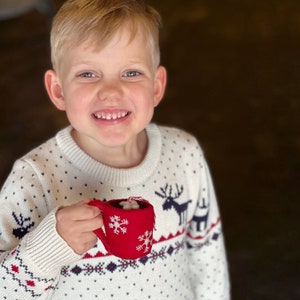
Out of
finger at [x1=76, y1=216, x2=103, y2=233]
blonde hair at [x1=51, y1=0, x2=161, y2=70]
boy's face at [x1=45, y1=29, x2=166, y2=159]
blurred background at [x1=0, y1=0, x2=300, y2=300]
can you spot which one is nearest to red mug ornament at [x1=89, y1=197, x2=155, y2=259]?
finger at [x1=76, y1=216, x2=103, y2=233]

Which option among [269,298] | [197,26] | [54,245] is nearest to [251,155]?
[269,298]

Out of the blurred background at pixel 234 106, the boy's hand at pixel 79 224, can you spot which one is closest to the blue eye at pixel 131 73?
the boy's hand at pixel 79 224

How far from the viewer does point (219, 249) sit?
1.66 meters

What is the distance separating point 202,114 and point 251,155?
0.31 m

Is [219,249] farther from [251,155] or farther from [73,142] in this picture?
[251,155]

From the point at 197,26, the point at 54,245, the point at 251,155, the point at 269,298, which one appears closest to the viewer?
the point at 54,245

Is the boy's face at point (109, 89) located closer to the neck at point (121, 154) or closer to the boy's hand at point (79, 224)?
the neck at point (121, 154)

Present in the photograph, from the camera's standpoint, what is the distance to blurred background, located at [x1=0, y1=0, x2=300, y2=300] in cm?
250

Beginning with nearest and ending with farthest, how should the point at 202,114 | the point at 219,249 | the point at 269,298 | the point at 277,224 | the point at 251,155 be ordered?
the point at 219,249
the point at 269,298
the point at 277,224
the point at 251,155
the point at 202,114

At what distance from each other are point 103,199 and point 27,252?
Result: 0.69 feet

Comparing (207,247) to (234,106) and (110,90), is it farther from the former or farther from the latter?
(234,106)

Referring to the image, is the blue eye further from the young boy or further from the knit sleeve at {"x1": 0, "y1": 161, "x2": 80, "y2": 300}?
the knit sleeve at {"x1": 0, "y1": 161, "x2": 80, "y2": 300}

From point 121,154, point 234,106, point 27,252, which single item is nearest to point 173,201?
point 121,154

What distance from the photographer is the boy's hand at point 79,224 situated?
1191 mm
